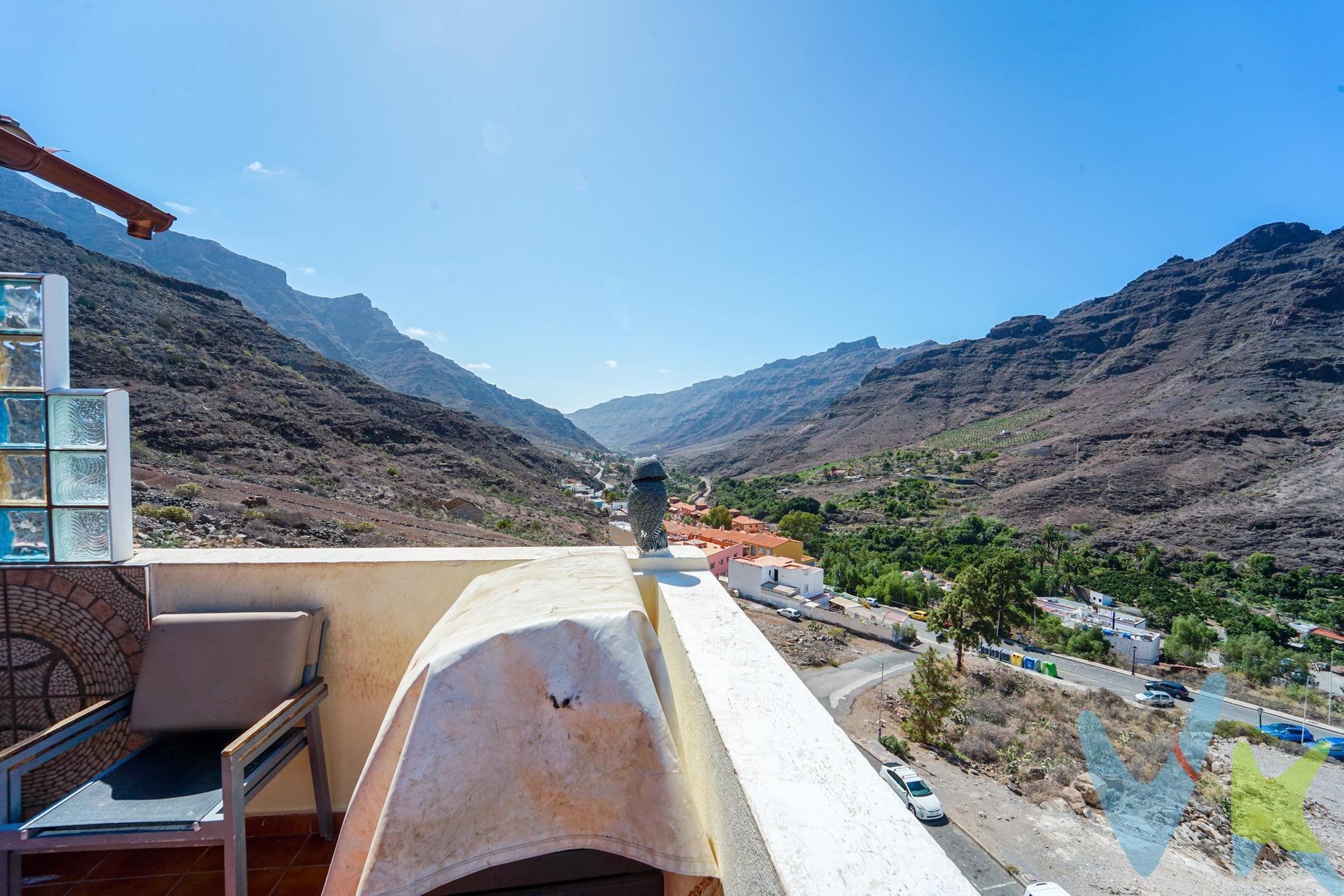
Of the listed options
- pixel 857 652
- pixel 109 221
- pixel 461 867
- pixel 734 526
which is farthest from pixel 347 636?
pixel 109 221

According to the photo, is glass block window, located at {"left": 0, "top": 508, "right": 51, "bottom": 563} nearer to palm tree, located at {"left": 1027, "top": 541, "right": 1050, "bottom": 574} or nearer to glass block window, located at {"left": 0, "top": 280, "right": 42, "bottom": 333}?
glass block window, located at {"left": 0, "top": 280, "right": 42, "bottom": 333}

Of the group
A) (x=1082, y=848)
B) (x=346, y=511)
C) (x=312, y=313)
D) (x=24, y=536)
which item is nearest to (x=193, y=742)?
(x=24, y=536)

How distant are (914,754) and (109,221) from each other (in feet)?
340

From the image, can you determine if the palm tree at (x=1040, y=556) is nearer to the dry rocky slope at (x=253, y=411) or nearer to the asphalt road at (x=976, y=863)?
the dry rocky slope at (x=253, y=411)

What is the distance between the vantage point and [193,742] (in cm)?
184

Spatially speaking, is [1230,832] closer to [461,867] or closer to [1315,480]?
[461,867]

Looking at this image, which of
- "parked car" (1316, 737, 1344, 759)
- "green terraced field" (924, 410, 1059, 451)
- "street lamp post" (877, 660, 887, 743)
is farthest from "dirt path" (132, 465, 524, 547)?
"green terraced field" (924, 410, 1059, 451)

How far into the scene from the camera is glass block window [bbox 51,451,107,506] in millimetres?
1941

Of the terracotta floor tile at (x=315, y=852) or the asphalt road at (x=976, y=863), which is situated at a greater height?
the terracotta floor tile at (x=315, y=852)

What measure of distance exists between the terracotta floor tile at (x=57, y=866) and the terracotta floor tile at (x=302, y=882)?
29.1 inches

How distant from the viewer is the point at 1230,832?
10531 millimetres

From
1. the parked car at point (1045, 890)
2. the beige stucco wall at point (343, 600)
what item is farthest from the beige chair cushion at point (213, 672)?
the parked car at point (1045, 890)

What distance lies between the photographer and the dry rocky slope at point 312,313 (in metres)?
66.4

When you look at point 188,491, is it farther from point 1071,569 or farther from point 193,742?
point 1071,569
